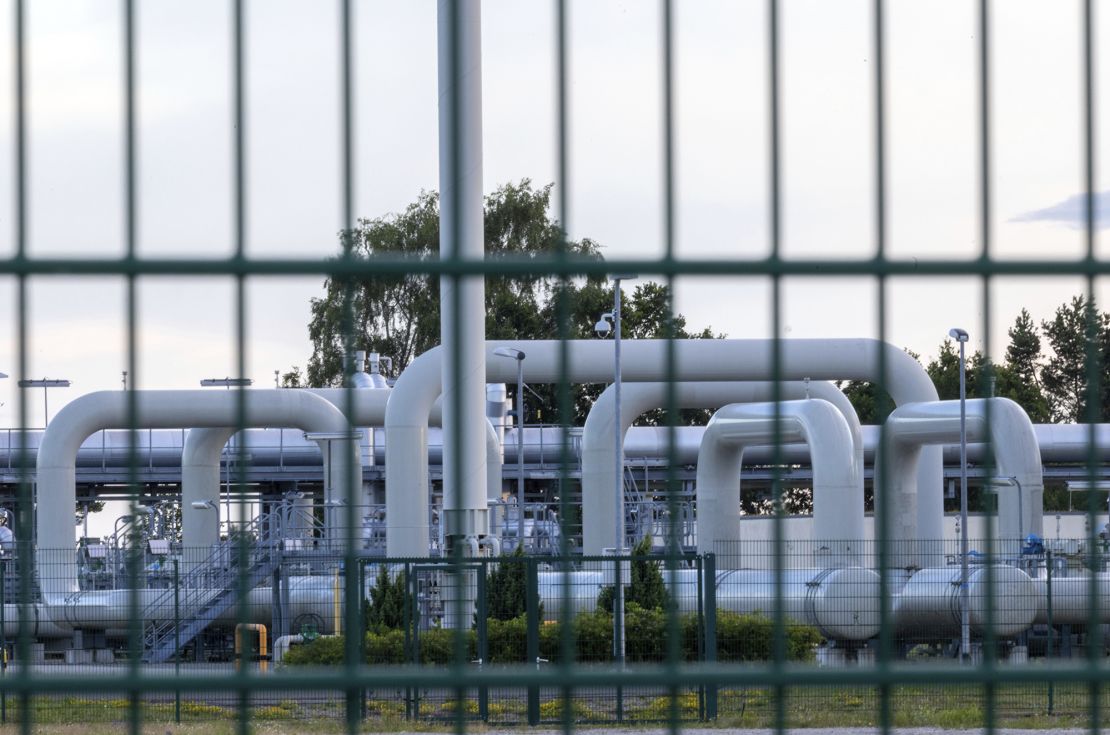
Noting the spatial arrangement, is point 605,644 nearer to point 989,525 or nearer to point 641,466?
point 989,525

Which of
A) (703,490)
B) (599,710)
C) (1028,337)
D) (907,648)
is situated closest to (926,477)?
(703,490)

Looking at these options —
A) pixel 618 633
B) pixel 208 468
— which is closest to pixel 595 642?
pixel 618 633

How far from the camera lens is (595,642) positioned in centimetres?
1628

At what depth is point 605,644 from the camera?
53.9ft

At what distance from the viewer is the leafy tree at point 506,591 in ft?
54.6

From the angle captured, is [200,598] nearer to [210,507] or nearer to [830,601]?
[210,507]

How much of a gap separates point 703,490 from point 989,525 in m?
22.2

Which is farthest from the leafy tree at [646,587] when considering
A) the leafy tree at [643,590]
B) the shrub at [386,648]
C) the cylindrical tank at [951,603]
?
the cylindrical tank at [951,603]

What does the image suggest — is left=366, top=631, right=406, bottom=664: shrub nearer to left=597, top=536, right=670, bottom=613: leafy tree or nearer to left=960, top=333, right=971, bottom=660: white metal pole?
left=597, top=536, right=670, bottom=613: leafy tree

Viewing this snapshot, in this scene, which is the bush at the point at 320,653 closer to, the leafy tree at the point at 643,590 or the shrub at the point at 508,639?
the shrub at the point at 508,639

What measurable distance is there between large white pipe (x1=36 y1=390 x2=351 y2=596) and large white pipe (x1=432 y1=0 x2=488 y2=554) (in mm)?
5377

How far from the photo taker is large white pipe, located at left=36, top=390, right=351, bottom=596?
2338 centimetres

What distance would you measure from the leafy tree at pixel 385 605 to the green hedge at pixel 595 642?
11.9 inches

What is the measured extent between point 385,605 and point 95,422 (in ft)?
26.2
